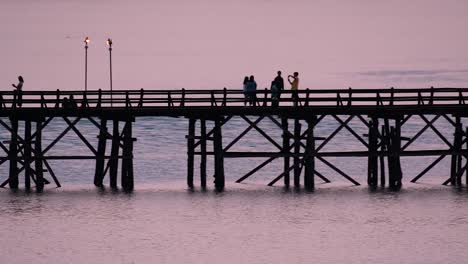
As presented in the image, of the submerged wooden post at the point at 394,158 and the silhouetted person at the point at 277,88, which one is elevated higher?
the silhouetted person at the point at 277,88

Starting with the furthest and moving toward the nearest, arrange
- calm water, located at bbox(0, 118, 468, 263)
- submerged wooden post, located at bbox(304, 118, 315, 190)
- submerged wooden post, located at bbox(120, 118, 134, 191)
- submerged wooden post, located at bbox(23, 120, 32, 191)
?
submerged wooden post, located at bbox(23, 120, 32, 191) → submerged wooden post, located at bbox(120, 118, 134, 191) → submerged wooden post, located at bbox(304, 118, 315, 190) → calm water, located at bbox(0, 118, 468, 263)

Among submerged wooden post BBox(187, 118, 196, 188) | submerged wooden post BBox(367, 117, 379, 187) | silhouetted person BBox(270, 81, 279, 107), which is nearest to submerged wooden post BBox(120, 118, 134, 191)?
submerged wooden post BBox(187, 118, 196, 188)

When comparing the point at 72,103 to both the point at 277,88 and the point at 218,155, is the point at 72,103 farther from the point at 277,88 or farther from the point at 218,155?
the point at 277,88

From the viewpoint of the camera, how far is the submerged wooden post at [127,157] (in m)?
49.1

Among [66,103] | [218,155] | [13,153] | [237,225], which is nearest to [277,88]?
[218,155]

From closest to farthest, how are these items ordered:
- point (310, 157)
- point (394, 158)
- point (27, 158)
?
point (310, 157), point (27, 158), point (394, 158)

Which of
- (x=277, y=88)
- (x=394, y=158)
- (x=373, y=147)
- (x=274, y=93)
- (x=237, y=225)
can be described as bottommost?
(x=237, y=225)

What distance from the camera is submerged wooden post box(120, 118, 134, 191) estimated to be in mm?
49125

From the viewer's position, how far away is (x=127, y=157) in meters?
49.0

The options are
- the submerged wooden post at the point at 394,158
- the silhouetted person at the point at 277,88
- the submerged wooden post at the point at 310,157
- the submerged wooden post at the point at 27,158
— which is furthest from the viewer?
the submerged wooden post at the point at 27,158

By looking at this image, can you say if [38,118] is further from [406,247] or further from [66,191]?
[406,247]

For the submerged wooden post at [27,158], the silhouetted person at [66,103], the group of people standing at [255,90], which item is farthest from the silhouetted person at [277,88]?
the submerged wooden post at [27,158]

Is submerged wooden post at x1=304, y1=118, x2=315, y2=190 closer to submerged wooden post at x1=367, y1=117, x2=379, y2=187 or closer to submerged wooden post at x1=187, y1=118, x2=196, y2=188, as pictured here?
submerged wooden post at x1=367, y1=117, x2=379, y2=187

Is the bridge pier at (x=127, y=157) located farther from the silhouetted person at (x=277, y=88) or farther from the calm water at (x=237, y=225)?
the silhouetted person at (x=277, y=88)
